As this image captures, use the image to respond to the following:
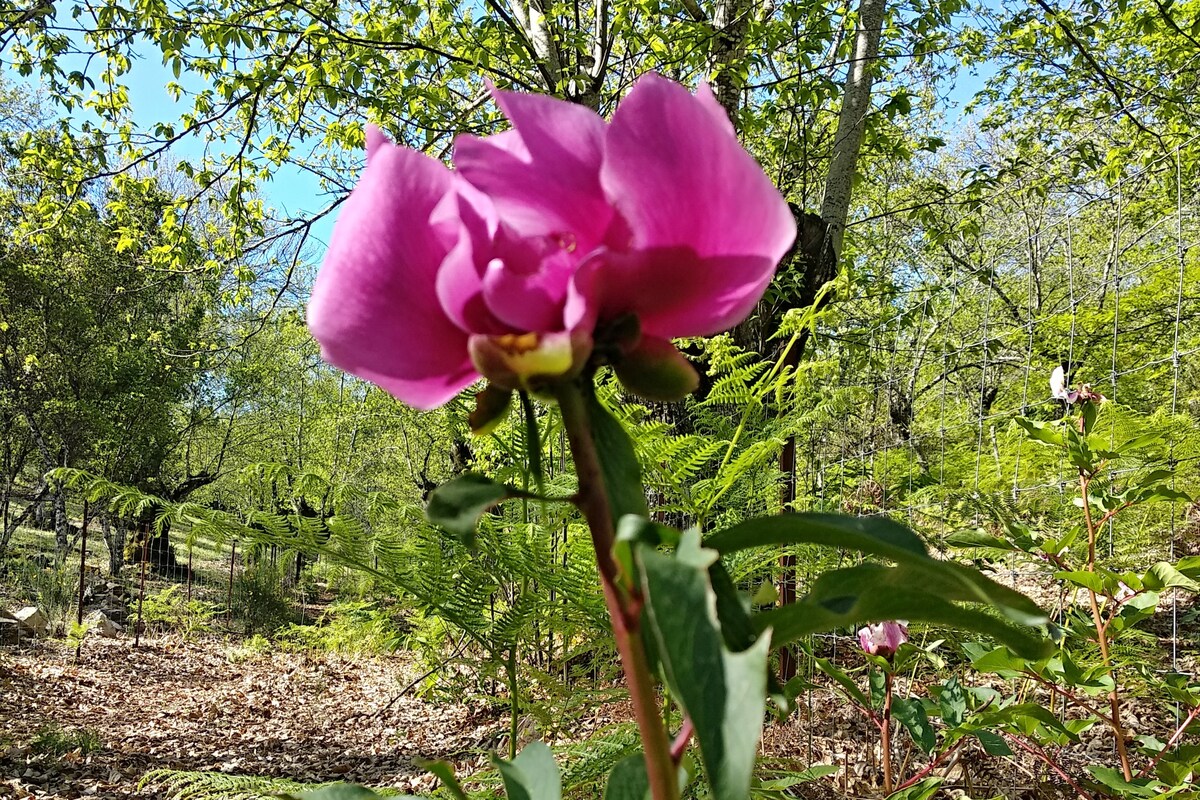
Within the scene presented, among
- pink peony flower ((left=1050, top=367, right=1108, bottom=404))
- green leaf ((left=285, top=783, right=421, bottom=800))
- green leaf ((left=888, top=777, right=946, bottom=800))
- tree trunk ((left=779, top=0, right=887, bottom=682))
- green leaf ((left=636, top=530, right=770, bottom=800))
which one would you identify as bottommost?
green leaf ((left=888, top=777, right=946, bottom=800))

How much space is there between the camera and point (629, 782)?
36 centimetres

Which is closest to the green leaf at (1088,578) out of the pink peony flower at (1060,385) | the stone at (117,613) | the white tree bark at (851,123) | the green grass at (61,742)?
the pink peony flower at (1060,385)

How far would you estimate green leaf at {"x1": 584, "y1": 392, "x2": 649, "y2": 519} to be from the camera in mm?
276

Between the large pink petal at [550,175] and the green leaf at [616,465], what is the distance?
0.07 m

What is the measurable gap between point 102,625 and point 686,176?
11.6 metres

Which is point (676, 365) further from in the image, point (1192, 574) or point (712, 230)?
point (1192, 574)

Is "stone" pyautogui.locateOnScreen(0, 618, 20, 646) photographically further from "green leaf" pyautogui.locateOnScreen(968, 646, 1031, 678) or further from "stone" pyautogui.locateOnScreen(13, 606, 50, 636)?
"green leaf" pyautogui.locateOnScreen(968, 646, 1031, 678)

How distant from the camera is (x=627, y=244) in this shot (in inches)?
11.1

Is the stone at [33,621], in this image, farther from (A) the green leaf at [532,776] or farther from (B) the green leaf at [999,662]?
(A) the green leaf at [532,776]

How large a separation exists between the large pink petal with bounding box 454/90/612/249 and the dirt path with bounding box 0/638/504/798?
9.46 feet

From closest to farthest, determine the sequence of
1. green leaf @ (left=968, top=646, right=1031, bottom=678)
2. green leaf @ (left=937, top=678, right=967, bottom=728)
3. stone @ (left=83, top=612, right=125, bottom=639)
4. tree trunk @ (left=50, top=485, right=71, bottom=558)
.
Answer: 1. green leaf @ (left=968, top=646, right=1031, bottom=678)
2. green leaf @ (left=937, top=678, right=967, bottom=728)
3. stone @ (left=83, top=612, right=125, bottom=639)
4. tree trunk @ (left=50, top=485, right=71, bottom=558)

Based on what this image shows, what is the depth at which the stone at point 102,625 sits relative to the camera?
9434 millimetres

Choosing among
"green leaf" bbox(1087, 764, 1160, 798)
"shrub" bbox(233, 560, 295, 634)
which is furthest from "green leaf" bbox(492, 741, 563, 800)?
"shrub" bbox(233, 560, 295, 634)

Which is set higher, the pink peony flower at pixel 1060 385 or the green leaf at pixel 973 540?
the pink peony flower at pixel 1060 385
